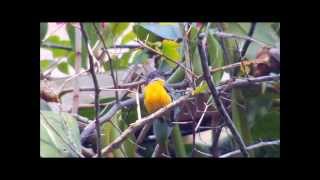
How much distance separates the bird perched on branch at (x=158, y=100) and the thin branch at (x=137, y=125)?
0.04ft

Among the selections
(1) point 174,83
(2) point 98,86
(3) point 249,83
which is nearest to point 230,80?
(3) point 249,83

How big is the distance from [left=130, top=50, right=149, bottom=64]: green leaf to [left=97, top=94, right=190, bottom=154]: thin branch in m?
0.17

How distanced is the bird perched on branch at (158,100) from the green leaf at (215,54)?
0.55ft

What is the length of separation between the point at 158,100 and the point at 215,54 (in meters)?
0.24

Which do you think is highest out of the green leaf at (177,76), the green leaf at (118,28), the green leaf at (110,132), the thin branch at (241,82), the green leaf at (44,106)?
the green leaf at (118,28)

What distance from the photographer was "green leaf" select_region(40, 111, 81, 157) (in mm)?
1479

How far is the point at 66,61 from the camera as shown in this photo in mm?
1594

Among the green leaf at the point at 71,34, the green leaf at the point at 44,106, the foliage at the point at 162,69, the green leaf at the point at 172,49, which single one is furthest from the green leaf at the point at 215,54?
the green leaf at the point at 44,106

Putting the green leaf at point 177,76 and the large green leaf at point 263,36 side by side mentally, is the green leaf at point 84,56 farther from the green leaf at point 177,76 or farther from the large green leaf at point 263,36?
the large green leaf at point 263,36

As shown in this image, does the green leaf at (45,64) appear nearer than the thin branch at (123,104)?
No

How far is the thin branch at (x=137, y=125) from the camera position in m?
1.47

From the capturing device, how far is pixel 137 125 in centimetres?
150

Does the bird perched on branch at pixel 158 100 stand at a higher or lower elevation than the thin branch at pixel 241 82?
lower

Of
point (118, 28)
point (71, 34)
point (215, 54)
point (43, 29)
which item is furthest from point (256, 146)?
point (43, 29)
